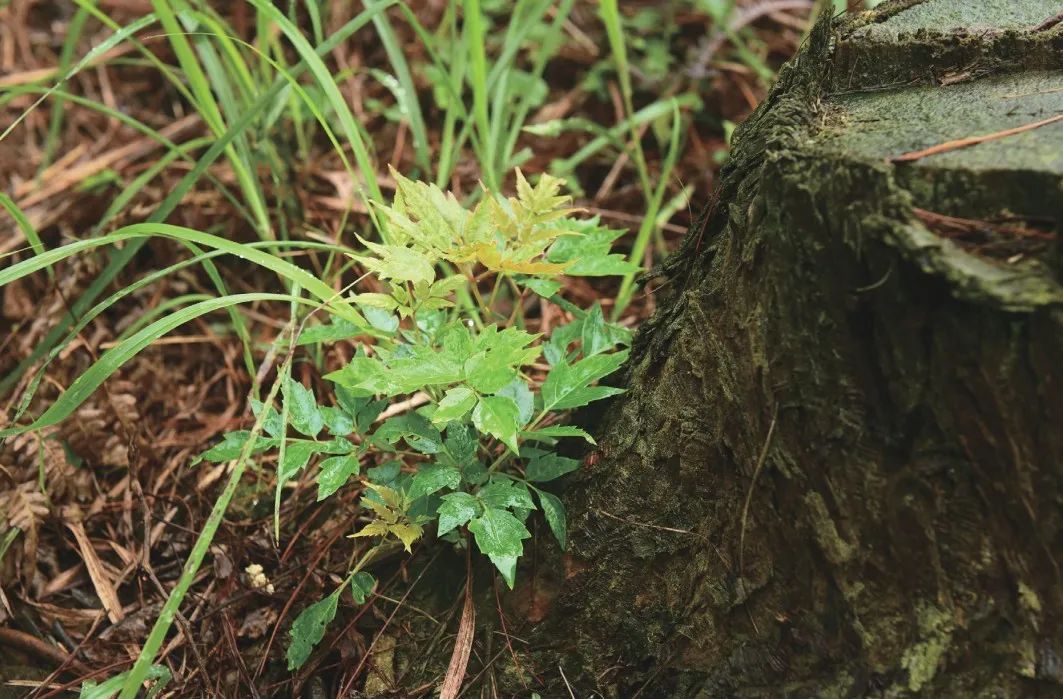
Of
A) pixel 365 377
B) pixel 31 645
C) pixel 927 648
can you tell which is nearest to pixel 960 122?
pixel 927 648

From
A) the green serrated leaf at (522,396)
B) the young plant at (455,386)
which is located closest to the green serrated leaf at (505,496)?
the young plant at (455,386)

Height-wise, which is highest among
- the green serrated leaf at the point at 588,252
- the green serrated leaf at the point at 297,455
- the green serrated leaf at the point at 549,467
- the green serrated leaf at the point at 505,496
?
the green serrated leaf at the point at 588,252

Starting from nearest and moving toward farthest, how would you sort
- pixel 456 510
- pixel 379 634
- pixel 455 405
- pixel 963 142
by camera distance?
pixel 963 142 < pixel 455 405 < pixel 456 510 < pixel 379 634

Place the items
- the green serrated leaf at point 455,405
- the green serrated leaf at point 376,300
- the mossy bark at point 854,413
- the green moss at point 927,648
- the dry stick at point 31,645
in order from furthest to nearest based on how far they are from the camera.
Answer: the dry stick at point 31,645 < the green serrated leaf at point 376,300 < the green serrated leaf at point 455,405 < the green moss at point 927,648 < the mossy bark at point 854,413

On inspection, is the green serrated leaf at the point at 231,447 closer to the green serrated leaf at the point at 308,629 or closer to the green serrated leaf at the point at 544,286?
the green serrated leaf at the point at 308,629

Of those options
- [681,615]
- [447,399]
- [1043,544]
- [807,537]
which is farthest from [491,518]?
[1043,544]

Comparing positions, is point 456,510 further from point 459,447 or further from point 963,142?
point 963,142

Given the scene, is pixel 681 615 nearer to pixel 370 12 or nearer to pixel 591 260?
pixel 591 260
